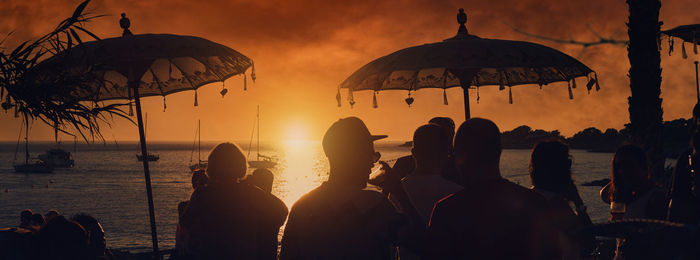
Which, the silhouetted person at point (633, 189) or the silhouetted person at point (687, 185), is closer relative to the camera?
the silhouetted person at point (687, 185)

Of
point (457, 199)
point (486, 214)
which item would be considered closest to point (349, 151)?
point (457, 199)

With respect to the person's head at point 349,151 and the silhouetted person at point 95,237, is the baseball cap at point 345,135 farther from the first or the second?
the silhouetted person at point 95,237

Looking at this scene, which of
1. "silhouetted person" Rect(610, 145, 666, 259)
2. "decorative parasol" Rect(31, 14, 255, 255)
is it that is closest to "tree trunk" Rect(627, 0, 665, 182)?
"silhouetted person" Rect(610, 145, 666, 259)

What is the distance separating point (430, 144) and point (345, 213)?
109cm

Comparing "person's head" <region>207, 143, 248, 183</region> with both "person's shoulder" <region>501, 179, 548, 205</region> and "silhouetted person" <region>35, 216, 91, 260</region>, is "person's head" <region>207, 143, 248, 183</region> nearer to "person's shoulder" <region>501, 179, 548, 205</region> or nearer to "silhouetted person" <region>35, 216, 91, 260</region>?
"silhouetted person" <region>35, 216, 91, 260</region>

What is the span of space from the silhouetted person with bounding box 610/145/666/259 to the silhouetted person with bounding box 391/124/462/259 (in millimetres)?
1245

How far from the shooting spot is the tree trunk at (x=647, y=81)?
10.3 m

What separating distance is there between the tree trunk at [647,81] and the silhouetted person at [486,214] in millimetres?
8972

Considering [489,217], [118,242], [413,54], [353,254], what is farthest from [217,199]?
[118,242]

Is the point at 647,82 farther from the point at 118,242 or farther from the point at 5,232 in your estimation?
the point at 118,242

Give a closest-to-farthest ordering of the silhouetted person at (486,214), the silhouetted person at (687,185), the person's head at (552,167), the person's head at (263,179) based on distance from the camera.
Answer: the silhouetted person at (687,185), the silhouetted person at (486,214), the person's head at (552,167), the person's head at (263,179)

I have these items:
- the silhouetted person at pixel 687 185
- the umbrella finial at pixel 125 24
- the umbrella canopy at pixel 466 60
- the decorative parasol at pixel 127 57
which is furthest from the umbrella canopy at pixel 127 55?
the silhouetted person at pixel 687 185

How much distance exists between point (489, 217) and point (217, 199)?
228cm

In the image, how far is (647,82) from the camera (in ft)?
33.9
